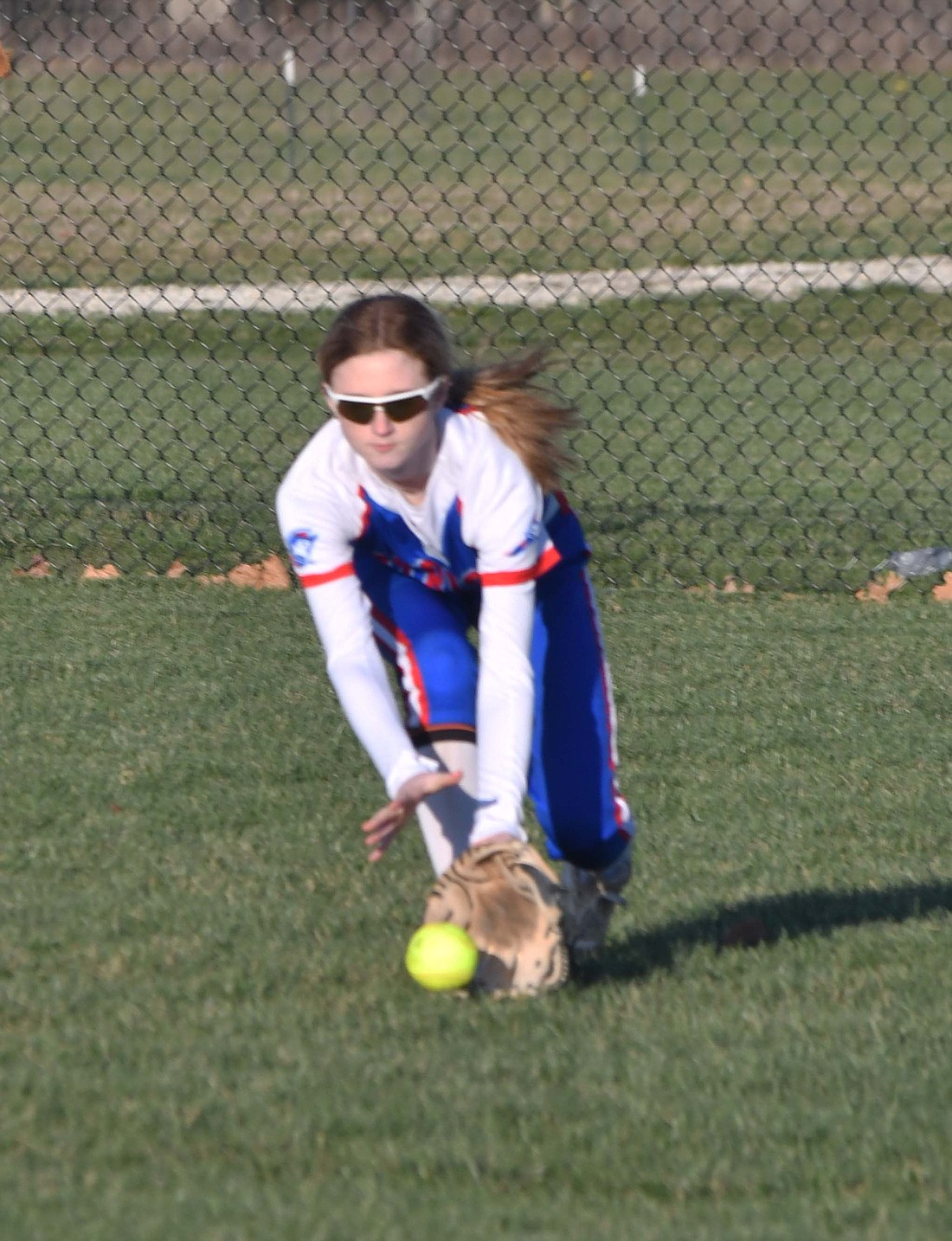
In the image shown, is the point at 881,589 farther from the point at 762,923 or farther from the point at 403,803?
the point at 403,803

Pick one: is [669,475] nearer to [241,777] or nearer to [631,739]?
[631,739]

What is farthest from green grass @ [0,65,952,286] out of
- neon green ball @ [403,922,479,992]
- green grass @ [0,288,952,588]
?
neon green ball @ [403,922,479,992]

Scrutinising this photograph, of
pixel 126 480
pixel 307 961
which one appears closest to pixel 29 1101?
pixel 307 961

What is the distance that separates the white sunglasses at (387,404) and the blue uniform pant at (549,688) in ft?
1.39

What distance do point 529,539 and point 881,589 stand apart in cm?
363

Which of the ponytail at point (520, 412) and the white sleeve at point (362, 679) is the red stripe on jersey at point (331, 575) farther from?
the ponytail at point (520, 412)

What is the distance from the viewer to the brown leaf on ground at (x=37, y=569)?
663cm

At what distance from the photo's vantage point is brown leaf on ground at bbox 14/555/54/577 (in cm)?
663

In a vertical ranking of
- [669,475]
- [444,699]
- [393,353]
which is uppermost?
[393,353]

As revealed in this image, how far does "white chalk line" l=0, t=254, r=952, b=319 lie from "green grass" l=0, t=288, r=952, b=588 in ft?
0.56

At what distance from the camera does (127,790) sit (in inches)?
177

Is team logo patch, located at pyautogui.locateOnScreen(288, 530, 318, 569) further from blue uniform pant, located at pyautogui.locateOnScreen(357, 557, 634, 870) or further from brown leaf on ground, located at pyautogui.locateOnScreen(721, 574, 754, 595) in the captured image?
brown leaf on ground, located at pyautogui.locateOnScreen(721, 574, 754, 595)

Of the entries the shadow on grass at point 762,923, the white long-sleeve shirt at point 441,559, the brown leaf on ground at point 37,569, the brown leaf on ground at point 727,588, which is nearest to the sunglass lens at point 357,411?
the white long-sleeve shirt at point 441,559

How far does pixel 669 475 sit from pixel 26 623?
3.27m
